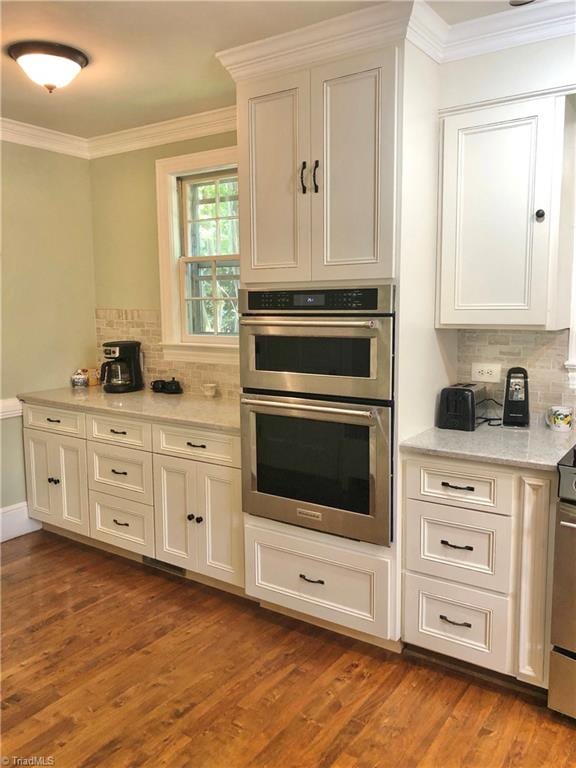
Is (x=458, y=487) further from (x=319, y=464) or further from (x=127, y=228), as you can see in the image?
(x=127, y=228)

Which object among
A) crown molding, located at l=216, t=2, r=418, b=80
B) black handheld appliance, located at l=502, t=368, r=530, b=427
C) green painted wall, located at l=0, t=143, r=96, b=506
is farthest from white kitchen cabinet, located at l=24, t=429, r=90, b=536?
black handheld appliance, located at l=502, t=368, r=530, b=427

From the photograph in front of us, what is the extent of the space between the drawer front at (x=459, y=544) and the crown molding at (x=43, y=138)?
3.19m

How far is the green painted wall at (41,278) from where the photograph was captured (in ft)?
12.5

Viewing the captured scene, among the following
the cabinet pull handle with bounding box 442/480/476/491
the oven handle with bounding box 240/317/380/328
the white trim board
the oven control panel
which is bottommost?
the cabinet pull handle with bounding box 442/480/476/491

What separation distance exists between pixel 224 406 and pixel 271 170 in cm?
133

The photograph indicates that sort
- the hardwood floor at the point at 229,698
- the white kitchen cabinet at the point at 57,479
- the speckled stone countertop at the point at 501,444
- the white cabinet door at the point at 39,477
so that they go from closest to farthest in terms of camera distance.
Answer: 1. the hardwood floor at the point at 229,698
2. the speckled stone countertop at the point at 501,444
3. the white kitchen cabinet at the point at 57,479
4. the white cabinet door at the point at 39,477

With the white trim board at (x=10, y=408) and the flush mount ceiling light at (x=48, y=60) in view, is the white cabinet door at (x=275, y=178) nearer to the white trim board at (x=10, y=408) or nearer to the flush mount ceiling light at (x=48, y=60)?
the flush mount ceiling light at (x=48, y=60)

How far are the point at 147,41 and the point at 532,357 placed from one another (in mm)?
2105

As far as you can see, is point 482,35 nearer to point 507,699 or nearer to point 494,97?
point 494,97

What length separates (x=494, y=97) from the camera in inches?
96.5

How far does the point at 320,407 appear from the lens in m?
2.53

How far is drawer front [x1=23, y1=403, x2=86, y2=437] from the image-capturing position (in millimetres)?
3590

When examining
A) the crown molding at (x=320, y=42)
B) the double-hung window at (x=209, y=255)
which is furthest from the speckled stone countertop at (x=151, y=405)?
the crown molding at (x=320, y=42)

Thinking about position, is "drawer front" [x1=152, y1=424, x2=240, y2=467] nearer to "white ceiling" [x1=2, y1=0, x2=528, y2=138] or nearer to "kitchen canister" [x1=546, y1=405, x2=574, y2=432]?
"kitchen canister" [x1=546, y1=405, x2=574, y2=432]
